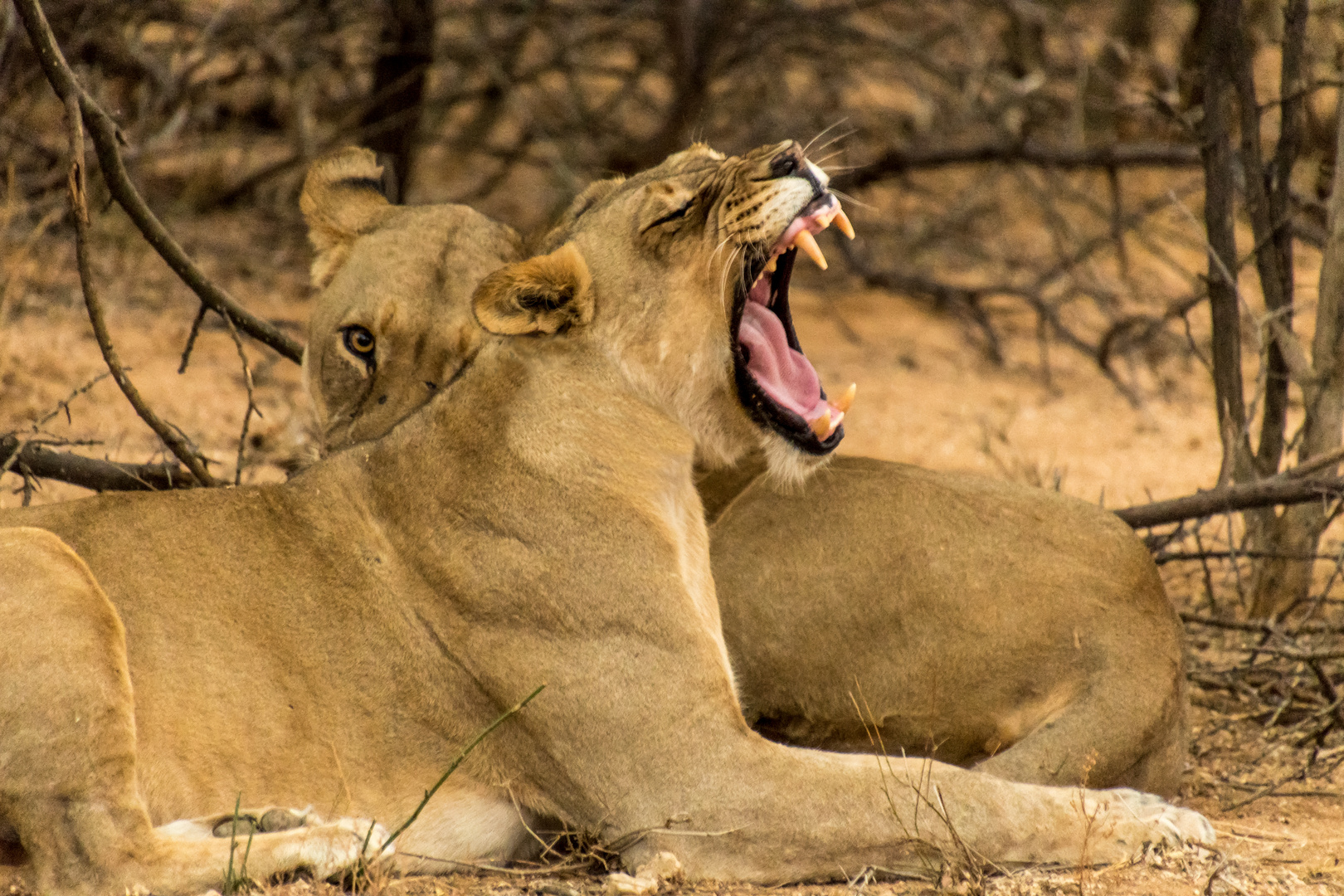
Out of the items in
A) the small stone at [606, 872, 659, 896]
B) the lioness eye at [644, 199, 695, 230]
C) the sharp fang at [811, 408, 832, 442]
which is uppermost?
the lioness eye at [644, 199, 695, 230]

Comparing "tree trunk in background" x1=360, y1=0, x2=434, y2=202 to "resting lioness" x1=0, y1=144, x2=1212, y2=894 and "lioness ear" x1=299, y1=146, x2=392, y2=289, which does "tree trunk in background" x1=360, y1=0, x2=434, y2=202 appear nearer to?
"lioness ear" x1=299, y1=146, x2=392, y2=289

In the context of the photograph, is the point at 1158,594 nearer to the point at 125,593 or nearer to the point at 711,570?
the point at 711,570

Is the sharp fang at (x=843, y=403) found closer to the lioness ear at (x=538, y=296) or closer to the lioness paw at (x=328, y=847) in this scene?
the lioness ear at (x=538, y=296)

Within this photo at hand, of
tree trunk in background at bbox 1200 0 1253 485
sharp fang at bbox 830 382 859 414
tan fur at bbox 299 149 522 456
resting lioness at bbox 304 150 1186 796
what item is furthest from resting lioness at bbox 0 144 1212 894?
tree trunk in background at bbox 1200 0 1253 485

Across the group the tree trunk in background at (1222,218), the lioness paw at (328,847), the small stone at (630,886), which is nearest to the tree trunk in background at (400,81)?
the tree trunk in background at (1222,218)

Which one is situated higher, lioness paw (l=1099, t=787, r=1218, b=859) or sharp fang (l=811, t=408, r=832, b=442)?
sharp fang (l=811, t=408, r=832, b=442)

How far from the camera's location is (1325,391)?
4406 mm

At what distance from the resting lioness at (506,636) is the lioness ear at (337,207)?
1201mm

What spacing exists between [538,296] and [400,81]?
476 centimetres

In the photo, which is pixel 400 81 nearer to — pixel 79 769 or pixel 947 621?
pixel 947 621

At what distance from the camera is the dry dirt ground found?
2.78 metres

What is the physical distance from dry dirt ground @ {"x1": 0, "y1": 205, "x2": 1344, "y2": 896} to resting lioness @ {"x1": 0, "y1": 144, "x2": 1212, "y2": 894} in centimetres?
13

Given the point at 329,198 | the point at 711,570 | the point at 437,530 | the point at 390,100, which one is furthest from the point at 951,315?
the point at 437,530

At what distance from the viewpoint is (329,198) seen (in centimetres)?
430
